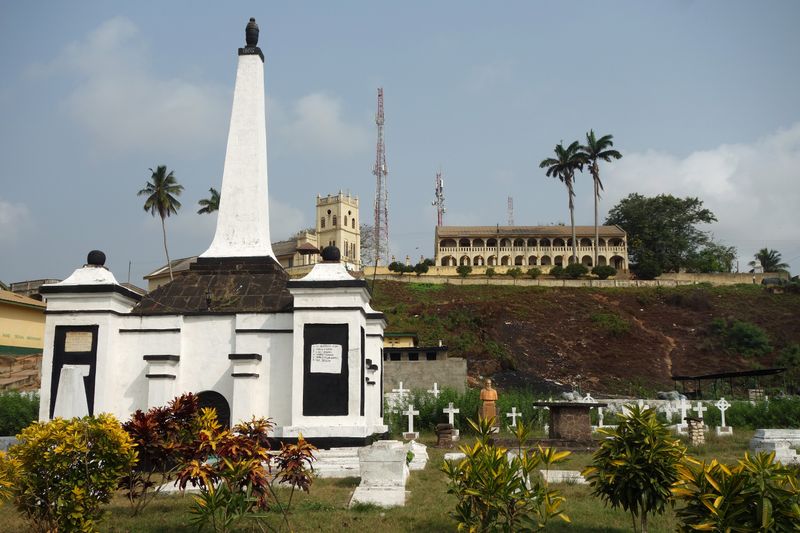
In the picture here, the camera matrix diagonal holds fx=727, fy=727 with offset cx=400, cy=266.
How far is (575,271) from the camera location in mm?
69188

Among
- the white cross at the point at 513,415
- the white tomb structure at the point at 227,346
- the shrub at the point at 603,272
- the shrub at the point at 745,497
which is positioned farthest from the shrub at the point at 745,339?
the shrub at the point at 745,497

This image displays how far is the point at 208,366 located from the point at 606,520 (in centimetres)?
988

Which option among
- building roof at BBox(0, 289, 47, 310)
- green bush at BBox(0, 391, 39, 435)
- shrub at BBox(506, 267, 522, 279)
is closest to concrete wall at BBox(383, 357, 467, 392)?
green bush at BBox(0, 391, 39, 435)

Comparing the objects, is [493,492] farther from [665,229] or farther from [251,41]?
[665,229]

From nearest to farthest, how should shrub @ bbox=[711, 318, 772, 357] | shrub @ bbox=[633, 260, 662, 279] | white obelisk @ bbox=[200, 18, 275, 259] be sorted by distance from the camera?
white obelisk @ bbox=[200, 18, 275, 259] < shrub @ bbox=[711, 318, 772, 357] < shrub @ bbox=[633, 260, 662, 279]

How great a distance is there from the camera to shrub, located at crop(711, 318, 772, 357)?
54.8 m

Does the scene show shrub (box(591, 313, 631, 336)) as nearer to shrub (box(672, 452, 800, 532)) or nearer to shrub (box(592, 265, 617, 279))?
shrub (box(592, 265, 617, 279))

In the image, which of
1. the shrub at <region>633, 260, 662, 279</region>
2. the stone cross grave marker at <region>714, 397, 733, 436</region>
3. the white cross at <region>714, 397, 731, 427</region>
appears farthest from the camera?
the shrub at <region>633, 260, 662, 279</region>

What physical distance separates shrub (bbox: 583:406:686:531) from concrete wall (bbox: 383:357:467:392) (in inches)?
985

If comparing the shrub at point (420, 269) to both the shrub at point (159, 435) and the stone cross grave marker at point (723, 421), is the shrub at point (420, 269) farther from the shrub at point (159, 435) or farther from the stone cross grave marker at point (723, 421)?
the shrub at point (159, 435)

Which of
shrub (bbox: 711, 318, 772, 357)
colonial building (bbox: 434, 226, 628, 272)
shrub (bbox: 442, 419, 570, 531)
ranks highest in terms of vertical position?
colonial building (bbox: 434, 226, 628, 272)

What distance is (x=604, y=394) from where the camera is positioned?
44.4m

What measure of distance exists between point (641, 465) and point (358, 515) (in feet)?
13.1

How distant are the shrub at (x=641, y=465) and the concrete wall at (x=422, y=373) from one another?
25020mm
